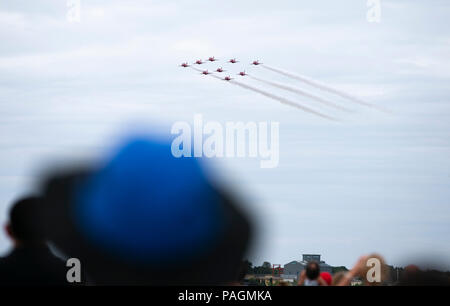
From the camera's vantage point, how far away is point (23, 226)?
30016 millimetres

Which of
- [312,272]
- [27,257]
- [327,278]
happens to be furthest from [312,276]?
[27,257]

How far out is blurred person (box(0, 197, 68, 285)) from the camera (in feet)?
94.0

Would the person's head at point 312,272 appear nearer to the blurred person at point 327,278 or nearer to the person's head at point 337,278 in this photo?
the blurred person at point 327,278

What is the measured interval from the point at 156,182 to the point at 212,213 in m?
4.63

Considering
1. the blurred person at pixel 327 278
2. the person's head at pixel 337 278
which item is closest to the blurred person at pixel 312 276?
the blurred person at pixel 327 278

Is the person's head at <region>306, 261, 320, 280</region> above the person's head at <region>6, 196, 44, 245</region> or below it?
below

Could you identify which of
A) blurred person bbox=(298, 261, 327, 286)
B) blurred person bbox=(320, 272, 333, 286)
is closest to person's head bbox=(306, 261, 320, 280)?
blurred person bbox=(298, 261, 327, 286)

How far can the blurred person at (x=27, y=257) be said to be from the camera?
94.0ft

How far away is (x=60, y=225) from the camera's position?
37.2 meters

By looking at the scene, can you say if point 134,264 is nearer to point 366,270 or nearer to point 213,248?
point 213,248

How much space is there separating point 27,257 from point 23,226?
6.03 feet

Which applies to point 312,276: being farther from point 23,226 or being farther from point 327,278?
point 23,226

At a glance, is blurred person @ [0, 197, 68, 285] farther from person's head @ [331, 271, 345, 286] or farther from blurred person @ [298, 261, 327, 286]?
person's head @ [331, 271, 345, 286]
